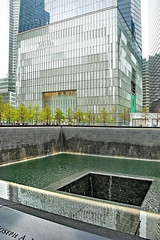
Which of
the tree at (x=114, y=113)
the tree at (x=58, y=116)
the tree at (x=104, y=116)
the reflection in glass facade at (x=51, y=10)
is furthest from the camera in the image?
the reflection in glass facade at (x=51, y=10)

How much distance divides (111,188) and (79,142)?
13.6 metres

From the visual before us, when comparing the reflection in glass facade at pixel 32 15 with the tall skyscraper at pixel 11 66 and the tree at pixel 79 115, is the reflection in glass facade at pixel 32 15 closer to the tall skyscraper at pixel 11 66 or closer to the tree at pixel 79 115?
the tree at pixel 79 115

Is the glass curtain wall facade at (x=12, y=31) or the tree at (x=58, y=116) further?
the glass curtain wall facade at (x=12, y=31)

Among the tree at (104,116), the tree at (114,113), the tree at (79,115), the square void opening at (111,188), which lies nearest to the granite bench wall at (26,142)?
the square void opening at (111,188)

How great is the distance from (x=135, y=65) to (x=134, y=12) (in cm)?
3208

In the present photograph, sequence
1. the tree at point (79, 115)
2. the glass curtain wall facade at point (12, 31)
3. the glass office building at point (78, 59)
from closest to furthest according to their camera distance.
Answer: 1. the tree at point (79, 115)
2. the glass office building at point (78, 59)
3. the glass curtain wall facade at point (12, 31)

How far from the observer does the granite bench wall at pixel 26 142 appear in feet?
56.0

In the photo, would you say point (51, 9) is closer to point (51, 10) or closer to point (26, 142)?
point (51, 10)

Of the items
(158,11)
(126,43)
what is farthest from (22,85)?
(158,11)

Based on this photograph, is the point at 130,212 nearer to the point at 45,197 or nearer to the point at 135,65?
the point at 45,197

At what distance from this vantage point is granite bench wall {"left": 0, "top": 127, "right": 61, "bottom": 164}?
56.0 feet

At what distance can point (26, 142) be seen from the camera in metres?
19.3

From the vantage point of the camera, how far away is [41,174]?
1285cm

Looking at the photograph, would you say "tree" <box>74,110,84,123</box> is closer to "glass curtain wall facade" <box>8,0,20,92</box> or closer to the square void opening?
the square void opening
